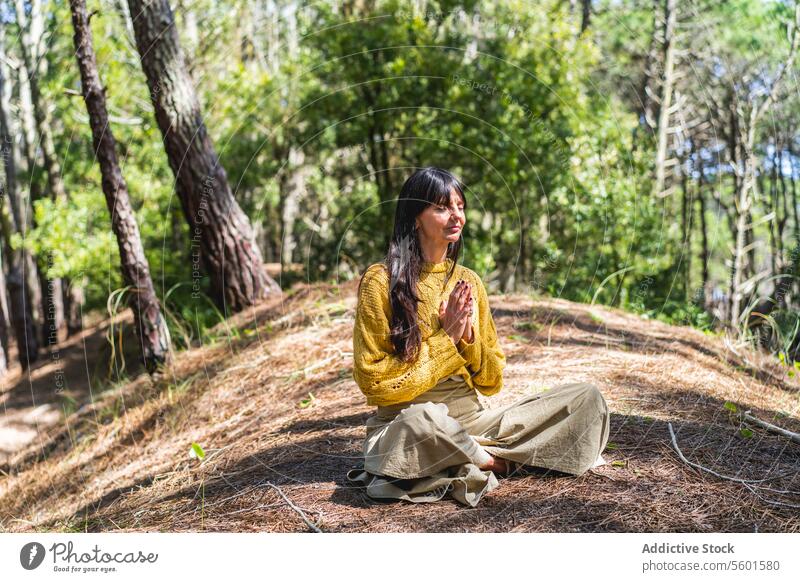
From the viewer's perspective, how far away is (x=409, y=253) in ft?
10.3

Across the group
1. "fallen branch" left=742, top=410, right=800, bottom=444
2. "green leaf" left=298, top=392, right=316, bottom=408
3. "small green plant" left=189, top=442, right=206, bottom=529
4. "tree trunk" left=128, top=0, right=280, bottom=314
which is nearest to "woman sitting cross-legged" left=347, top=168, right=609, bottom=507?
"small green plant" left=189, top=442, right=206, bottom=529

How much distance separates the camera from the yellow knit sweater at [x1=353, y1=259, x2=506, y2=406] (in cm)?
303

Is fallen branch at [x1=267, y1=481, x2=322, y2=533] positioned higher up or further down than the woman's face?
further down

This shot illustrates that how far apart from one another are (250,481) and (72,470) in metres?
2.58

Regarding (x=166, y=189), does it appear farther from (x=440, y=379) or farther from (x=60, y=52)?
(x=440, y=379)

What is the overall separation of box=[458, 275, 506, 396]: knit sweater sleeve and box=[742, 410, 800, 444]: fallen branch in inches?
55.3

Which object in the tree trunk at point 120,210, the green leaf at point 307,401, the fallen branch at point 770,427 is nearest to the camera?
the fallen branch at point 770,427

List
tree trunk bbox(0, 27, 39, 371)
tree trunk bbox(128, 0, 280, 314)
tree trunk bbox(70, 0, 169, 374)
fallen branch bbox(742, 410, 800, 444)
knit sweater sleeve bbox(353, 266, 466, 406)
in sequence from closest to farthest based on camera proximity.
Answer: knit sweater sleeve bbox(353, 266, 466, 406) < fallen branch bbox(742, 410, 800, 444) < tree trunk bbox(70, 0, 169, 374) < tree trunk bbox(128, 0, 280, 314) < tree trunk bbox(0, 27, 39, 371)

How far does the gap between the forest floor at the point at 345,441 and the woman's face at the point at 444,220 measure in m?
1.09

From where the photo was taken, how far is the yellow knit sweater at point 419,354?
3031 millimetres

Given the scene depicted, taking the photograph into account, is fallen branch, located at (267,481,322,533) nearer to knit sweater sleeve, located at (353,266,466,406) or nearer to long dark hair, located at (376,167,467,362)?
knit sweater sleeve, located at (353,266,466,406)

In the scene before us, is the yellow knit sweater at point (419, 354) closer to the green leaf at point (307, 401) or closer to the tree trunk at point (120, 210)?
the green leaf at point (307, 401)

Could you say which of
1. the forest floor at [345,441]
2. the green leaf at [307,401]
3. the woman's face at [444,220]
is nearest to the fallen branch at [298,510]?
the forest floor at [345,441]

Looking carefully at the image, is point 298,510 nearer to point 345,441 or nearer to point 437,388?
point 437,388
